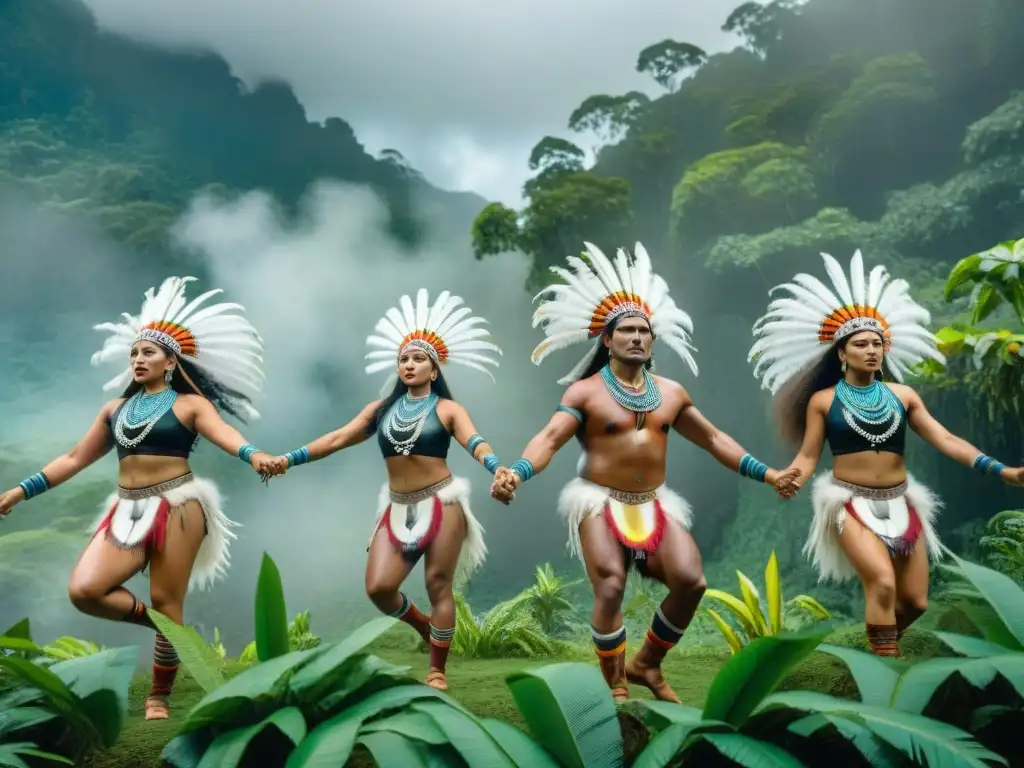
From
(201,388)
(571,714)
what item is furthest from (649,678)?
(201,388)

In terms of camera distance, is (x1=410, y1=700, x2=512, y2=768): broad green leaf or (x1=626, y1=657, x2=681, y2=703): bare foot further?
(x1=626, y1=657, x2=681, y2=703): bare foot

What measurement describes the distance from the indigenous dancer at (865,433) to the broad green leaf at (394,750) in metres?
2.04

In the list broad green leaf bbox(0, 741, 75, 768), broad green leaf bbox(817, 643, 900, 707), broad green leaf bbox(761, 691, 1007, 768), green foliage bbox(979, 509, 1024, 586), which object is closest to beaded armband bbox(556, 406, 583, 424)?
broad green leaf bbox(817, 643, 900, 707)

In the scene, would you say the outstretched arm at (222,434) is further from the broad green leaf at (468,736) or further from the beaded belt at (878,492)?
the beaded belt at (878,492)

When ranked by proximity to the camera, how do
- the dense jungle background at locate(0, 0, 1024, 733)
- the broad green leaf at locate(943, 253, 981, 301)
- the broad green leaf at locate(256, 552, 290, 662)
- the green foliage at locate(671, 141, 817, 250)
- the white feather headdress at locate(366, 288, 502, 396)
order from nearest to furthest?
the broad green leaf at locate(256, 552, 290, 662) < the white feather headdress at locate(366, 288, 502, 396) < the broad green leaf at locate(943, 253, 981, 301) < the dense jungle background at locate(0, 0, 1024, 733) < the green foliage at locate(671, 141, 817, 250)

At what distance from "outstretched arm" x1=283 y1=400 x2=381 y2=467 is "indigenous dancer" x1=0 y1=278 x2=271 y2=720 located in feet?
0.71

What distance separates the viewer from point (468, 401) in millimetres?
11609

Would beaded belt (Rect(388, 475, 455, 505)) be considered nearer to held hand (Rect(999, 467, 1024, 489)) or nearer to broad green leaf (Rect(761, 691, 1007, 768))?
broad green leaf (Rect(761, 691, 1007, 768))

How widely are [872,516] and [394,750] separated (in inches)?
96.0

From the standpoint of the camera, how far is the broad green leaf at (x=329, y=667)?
9.44 feet

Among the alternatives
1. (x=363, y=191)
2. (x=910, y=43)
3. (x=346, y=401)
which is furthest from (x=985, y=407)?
(x=363, y=191)

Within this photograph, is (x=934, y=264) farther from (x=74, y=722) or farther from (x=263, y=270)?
(x=74, y=722)

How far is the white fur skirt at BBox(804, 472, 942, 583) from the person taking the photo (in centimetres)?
388

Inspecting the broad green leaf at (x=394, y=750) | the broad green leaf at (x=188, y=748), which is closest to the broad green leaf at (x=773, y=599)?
the broad green leaf at (x=394, y=750)
